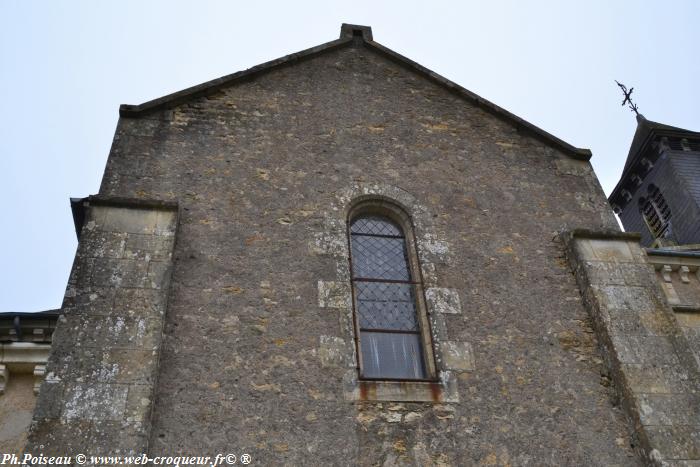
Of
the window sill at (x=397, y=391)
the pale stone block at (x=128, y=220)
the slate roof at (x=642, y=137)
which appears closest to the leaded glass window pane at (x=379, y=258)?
the window sill at (x=397, y=391)

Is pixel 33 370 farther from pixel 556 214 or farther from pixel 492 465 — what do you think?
pixel 556 214

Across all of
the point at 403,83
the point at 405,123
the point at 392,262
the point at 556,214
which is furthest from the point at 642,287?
the point at 403,83

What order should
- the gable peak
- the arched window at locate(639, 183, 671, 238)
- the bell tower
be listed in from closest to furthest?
the gable peak
the bell tower
the arched window at locate(639, 183, 671, 238)

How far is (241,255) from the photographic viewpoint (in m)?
6.65

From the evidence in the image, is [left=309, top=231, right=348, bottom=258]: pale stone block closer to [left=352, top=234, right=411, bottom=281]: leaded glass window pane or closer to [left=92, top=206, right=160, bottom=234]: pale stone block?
[left=352, top=234, right=411, bottom=281]: leaded glass window pane

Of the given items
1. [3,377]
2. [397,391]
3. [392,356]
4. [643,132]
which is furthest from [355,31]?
[643,132]

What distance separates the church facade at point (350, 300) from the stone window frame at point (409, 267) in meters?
0.03

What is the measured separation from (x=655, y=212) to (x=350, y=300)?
14.8 metres

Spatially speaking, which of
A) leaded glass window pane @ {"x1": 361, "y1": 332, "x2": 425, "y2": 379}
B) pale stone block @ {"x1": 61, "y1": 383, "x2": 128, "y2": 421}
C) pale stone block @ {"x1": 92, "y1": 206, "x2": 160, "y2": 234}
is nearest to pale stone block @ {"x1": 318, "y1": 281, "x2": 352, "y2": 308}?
leaded glass window pane @ {"x1": 361, "y1": 332, "x2": 425, "y2": 379}

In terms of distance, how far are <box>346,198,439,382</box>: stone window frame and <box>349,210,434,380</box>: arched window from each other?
1 cm

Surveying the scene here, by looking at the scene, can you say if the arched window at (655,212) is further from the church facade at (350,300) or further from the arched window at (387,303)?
the arched window at (387,303)

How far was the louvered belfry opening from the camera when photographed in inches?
248

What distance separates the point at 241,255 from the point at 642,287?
14.2 feet

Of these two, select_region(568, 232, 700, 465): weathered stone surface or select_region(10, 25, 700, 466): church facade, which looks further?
select_region(568, 232, 700, 465): weathered stone surface
